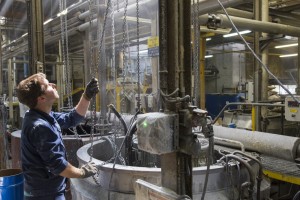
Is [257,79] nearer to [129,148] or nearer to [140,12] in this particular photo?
[140,12]

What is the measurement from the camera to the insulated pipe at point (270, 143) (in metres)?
3.16

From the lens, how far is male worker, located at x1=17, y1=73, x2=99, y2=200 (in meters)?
1.89

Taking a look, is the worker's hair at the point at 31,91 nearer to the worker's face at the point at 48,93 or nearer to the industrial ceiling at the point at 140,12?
the worker's face at the point at 48,93

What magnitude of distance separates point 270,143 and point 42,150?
8.55 ft

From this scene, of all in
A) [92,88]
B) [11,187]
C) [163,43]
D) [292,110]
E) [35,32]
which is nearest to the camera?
[163,43]

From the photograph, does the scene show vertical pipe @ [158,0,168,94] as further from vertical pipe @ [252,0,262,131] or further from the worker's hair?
vertical pipe @ [252,0,262,131]

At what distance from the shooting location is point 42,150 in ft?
6.17

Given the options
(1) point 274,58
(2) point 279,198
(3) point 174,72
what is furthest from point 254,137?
(1) point 274,58

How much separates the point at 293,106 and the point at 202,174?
7.17 ft

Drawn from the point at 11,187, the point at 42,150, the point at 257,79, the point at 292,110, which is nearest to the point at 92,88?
the point at 42,150

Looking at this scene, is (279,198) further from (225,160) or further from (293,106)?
(225,160)

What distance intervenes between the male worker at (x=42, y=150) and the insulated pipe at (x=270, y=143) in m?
2.13

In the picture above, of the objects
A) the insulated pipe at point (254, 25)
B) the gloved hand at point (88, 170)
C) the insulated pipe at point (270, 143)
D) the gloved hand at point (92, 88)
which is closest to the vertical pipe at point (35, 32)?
the gloved hand at point (92, 88)

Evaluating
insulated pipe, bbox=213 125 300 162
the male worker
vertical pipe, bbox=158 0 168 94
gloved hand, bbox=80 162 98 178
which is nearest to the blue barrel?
the male worker
